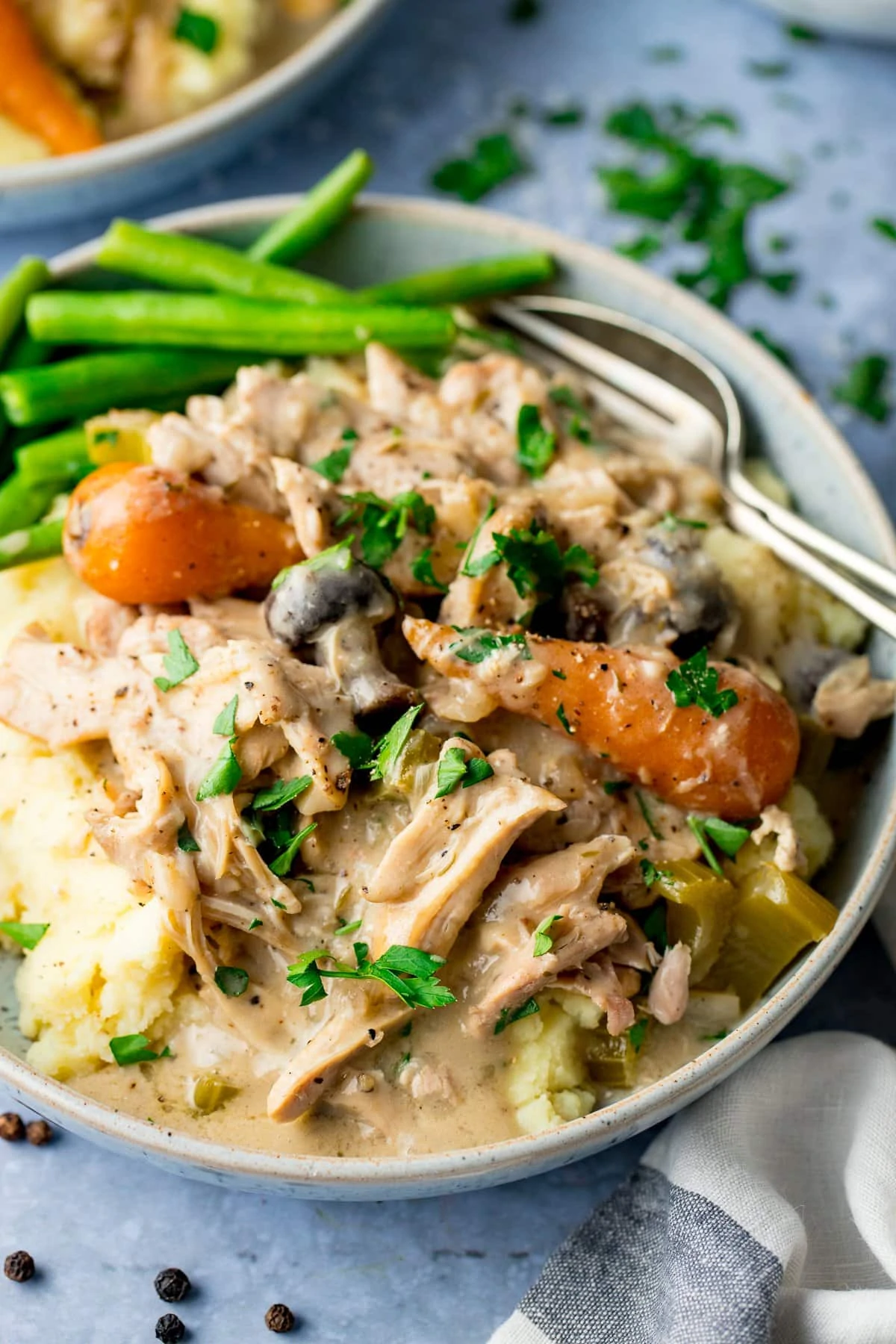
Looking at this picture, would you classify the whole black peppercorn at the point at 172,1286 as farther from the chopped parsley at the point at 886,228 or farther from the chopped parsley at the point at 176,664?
the chopped parsley at the point at 886,228

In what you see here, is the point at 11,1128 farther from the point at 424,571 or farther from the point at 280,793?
the point at 424,571

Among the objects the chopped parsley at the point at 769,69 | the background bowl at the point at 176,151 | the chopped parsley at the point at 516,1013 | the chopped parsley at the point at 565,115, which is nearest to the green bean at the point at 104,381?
the background bowl at the point at 176,151

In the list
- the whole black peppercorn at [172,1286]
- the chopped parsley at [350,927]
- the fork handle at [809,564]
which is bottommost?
the whole black peppercorn at [172,1286]

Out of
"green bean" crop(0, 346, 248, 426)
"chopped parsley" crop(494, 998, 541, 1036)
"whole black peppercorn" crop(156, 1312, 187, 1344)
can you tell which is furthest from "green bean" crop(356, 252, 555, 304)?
"whole black peppercorn" crop(156, 1312, 187, 1344)

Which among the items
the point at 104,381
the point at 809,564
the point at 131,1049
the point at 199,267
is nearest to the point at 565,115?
the point at 199,267

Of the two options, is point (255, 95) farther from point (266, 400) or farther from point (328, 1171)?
point (328, 1171)

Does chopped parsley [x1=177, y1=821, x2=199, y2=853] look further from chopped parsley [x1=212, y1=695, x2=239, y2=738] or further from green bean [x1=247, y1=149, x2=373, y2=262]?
green bean [x1=247, y1=149, x2=373, y2=262]
